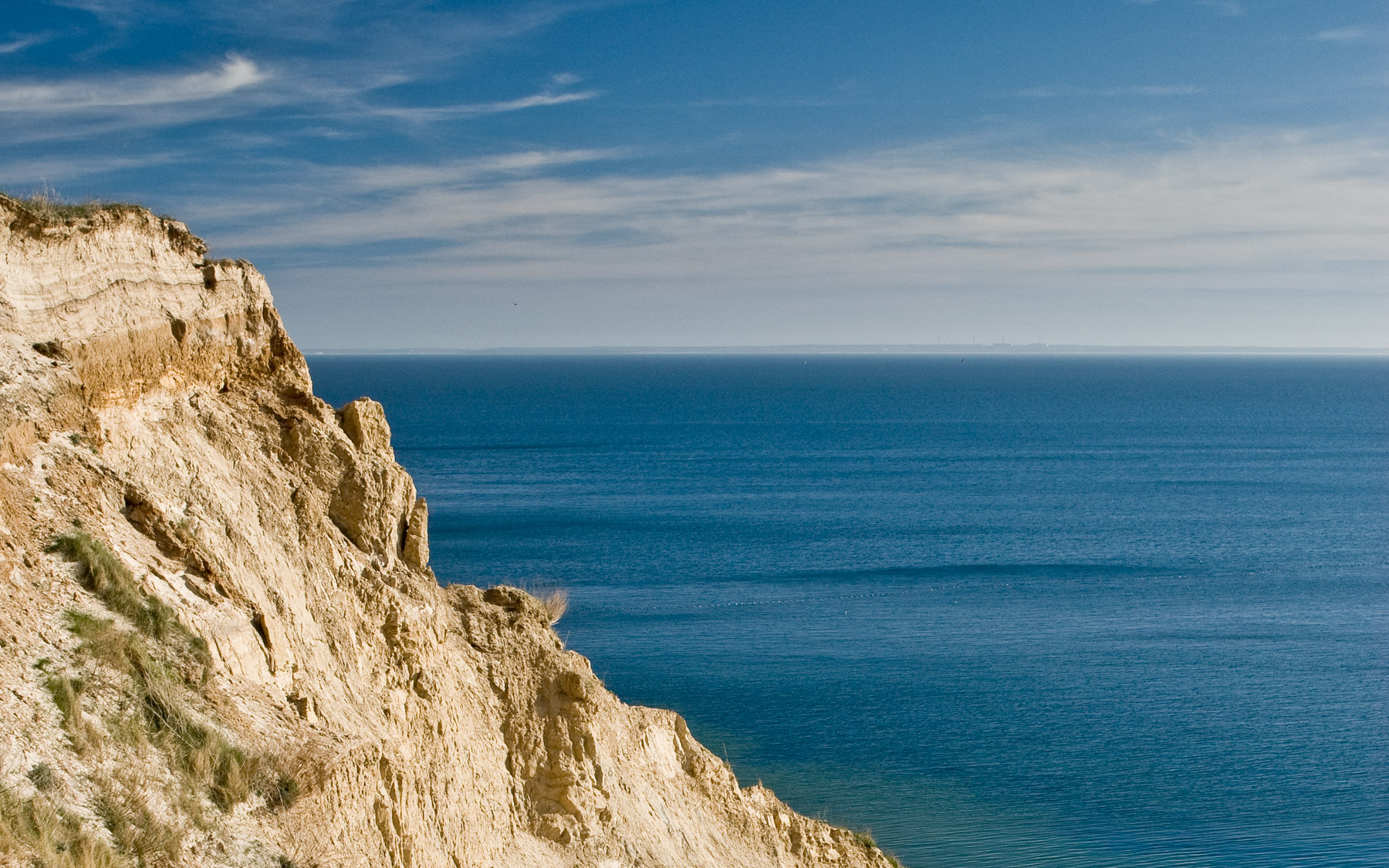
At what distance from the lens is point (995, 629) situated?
5272 cm

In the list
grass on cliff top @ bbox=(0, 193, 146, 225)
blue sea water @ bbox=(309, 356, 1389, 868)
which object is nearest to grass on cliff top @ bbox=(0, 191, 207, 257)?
grass on cliff top @ bbox=(0, 193, 146, 225)

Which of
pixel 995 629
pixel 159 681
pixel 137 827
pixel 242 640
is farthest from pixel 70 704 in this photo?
pixel 995 629

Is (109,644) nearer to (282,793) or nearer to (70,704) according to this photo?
(70,704)

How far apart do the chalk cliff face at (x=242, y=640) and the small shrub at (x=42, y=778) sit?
0.02m

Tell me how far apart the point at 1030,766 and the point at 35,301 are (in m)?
32.3

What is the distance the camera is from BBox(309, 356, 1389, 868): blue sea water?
110 feet

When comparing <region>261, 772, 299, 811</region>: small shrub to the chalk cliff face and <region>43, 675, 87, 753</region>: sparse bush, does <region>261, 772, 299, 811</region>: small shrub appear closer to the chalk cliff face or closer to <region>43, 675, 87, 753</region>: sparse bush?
the chalk cliff face

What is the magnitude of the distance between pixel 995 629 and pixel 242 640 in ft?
150

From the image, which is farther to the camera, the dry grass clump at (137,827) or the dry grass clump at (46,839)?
the dry grass clump at (137,827)

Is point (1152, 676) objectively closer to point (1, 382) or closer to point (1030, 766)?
point (1030, 766)

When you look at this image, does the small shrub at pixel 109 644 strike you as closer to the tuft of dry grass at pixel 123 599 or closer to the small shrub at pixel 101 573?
the tuft of dry grass at pixel 123 599

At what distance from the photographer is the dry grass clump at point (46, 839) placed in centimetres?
783

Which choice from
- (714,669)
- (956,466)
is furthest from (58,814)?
(956,466)

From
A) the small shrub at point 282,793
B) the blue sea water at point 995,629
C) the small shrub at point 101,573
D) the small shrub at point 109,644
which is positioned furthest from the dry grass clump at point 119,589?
the blue sea water at point 995,629
